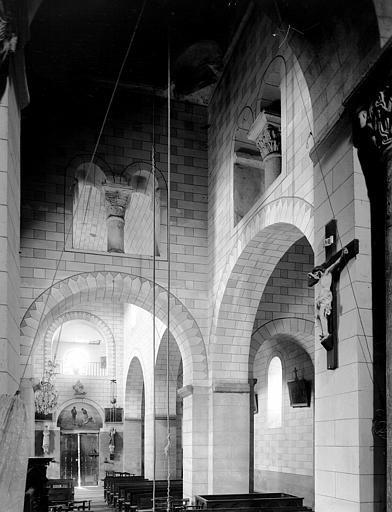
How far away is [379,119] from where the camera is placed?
5445 millimetres

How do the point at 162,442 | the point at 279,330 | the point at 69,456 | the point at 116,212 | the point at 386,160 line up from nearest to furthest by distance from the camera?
the point at 386,160 < the point at 116,212 < the point at 279,330 < the point at 162,442 < the point at 69,456

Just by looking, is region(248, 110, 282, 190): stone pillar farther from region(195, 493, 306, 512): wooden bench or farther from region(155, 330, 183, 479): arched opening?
region(155, 330, 183, 479): arched opening

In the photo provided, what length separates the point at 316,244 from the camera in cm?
682

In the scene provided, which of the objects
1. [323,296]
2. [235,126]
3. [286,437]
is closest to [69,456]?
[286,437]

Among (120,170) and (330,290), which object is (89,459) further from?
(330,290)

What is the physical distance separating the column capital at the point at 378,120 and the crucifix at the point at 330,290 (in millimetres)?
943

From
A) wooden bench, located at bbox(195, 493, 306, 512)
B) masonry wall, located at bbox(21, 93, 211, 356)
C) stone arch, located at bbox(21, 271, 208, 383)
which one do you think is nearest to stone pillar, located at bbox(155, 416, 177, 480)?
stone arch, located at bbox(21, 271, 208, 383)

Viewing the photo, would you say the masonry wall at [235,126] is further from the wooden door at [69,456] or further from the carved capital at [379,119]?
the wooden door at [69,456]

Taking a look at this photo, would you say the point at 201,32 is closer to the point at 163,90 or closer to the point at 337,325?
the point at 163,90

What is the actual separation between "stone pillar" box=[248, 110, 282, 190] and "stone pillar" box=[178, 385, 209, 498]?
14.9 feet

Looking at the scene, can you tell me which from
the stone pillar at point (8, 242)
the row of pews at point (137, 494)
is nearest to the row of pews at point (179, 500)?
the row of pews at point (137, 494)

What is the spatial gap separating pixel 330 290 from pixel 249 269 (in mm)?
5096

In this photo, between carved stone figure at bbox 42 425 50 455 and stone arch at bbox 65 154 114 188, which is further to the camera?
carved stone figure at bbox 42 425 50 455

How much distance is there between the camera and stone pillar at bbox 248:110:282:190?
1024 cm
